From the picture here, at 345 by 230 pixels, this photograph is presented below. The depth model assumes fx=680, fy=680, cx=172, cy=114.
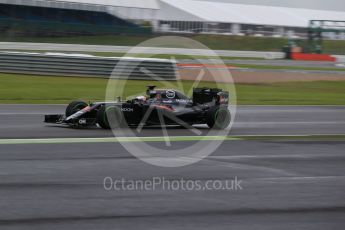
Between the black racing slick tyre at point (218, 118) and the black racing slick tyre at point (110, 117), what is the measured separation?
1876 mm

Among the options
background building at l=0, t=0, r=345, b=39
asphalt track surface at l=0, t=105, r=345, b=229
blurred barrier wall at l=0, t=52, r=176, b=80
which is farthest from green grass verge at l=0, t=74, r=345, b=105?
background building at l=0, t=0, r=345, b=39

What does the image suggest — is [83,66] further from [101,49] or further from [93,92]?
[101,49]

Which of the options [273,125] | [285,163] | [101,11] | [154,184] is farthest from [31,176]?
[101,11]

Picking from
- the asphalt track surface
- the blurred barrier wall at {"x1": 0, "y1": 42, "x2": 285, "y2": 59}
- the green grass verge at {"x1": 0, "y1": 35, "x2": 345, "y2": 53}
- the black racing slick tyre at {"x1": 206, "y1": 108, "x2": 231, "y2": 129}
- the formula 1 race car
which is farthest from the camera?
the green grass verge at {"x1": 0, "y1": 35, "x2": 345, "y2": 53}

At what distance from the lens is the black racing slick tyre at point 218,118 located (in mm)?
13672

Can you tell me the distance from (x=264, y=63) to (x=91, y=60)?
748 inches

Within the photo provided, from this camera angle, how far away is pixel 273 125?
49.5ft

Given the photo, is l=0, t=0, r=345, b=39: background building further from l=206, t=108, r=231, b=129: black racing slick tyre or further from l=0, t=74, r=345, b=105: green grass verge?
l=206, t=108, r=231, b=129: black racing slick tyre

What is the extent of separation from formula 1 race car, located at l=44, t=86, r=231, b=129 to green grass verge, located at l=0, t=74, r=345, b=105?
20.7 feet

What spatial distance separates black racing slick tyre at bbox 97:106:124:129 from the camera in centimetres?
1273

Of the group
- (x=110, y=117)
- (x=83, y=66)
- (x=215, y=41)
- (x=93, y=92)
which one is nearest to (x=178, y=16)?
(x=215, y=41)

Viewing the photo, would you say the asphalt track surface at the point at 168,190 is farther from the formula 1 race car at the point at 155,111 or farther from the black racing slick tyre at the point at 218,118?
the black racing slick tyre at the point at 218,118

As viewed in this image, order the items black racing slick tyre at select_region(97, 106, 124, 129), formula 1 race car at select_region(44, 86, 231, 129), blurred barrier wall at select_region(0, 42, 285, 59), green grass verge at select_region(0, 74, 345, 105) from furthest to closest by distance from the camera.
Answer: blurred barrier wall at select_region(0, 42, 285, 59) → green grass verge at select_region(0, 74, 345, 105) → formula 1 race car at select_region(44, 86, 231, 129) → black racing slick tyre at select_region(97, 106, 124, 129)

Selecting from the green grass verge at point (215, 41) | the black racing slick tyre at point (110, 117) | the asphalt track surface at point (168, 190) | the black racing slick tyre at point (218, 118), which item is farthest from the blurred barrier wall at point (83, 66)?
the green grass verge at point (215, 41)
